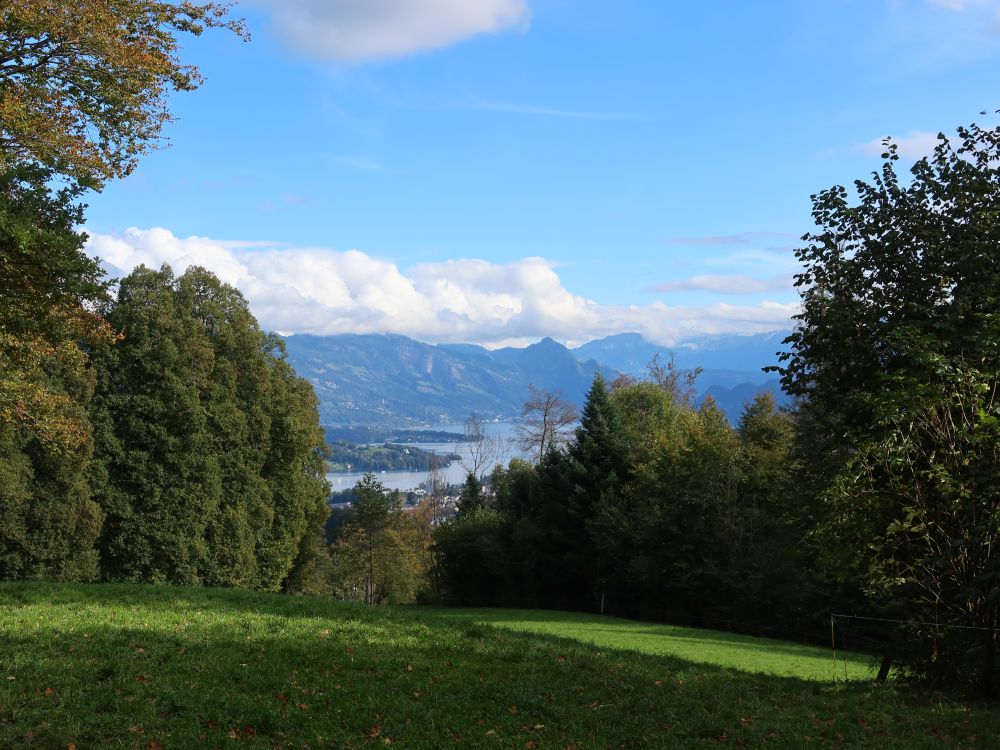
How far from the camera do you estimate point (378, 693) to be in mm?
9523

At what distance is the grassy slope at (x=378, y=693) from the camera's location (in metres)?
7.92

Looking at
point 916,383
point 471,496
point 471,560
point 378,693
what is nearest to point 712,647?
point 916,383

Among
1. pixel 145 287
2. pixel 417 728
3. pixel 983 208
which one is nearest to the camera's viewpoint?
pixel 417 728

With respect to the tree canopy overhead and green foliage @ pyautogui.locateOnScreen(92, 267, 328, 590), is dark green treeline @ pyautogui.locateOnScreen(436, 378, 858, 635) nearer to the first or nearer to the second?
green foliage @ pyautogui.locateOnScreen(92, 267, 328, 590)

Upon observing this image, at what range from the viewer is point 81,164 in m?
11.3

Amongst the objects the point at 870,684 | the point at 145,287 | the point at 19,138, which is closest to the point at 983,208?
the point at 870,684

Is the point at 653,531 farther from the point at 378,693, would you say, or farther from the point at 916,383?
the point at 378,693

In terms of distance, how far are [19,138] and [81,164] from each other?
81 cm

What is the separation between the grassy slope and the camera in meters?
7.92

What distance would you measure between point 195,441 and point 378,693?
27383mm

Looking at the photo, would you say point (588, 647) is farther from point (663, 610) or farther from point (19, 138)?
point (663, 610)

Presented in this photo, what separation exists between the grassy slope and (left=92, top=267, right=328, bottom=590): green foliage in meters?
19.6

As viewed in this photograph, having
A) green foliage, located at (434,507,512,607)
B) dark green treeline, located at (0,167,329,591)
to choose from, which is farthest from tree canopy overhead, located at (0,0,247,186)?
green foliage, located at (434,507,512,607)

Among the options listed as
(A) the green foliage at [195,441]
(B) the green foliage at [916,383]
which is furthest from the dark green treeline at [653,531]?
(B) the green foliage at [916,383]
